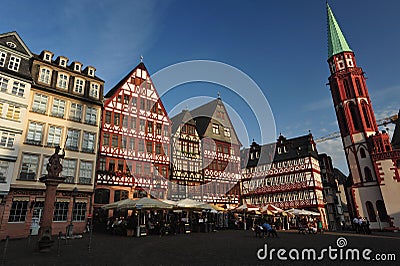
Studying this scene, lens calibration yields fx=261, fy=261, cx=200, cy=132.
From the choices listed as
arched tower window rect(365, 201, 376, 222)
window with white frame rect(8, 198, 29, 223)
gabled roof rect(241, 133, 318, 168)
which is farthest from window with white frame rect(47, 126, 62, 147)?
arched tower window rect(365, 201, 376, 222)

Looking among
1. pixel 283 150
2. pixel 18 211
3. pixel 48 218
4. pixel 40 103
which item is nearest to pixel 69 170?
pixel 18 211

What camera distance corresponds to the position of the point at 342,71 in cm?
4309

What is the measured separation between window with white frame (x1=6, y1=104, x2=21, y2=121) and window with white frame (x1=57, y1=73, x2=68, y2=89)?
4481 mm

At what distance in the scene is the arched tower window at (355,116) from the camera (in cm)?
3931

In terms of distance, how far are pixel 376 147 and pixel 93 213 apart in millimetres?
36433

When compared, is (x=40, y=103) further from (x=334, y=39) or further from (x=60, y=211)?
(x=334, y=39)

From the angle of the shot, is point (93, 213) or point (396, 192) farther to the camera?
point (396, 192)

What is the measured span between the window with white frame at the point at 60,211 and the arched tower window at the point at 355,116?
39684 millimetres

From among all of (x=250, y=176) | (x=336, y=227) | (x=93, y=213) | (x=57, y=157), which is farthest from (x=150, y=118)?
(x=336, y=227)

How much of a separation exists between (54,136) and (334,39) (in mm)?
46994

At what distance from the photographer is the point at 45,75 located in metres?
24.7

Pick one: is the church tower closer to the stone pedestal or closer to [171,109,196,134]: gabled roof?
[171,109,196,134]: gabled roof

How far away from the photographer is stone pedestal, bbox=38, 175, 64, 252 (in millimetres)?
11750

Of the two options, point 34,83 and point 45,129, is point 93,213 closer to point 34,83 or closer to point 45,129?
point 45,129
